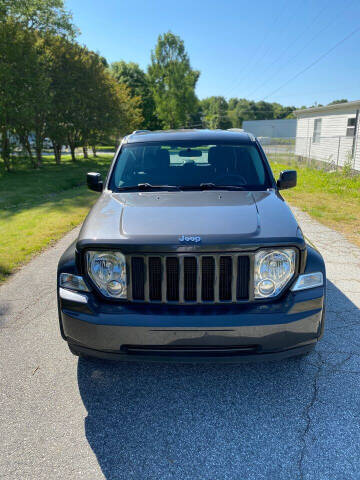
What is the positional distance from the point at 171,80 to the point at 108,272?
2302 inches

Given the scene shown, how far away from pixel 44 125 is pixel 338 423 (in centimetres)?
2312

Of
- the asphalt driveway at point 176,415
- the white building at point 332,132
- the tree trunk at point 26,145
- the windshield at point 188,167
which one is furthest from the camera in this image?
the tree trunk at point 26,145

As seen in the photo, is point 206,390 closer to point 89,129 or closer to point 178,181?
point 178,181

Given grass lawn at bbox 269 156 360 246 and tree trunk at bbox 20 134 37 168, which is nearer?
grass lawn at bbox 269 156 360 246

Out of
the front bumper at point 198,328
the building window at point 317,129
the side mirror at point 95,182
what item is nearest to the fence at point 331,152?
the building window at point 317,129

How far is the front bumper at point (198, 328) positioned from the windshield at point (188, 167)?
147 cm

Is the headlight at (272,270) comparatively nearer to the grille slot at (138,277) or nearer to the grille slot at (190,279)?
the grille slot at (190,279)

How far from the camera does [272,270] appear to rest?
8.50ft

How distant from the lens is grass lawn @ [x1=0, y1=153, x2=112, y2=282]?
6.64 meters

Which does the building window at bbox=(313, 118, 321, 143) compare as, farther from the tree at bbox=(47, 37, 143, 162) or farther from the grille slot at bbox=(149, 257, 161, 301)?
the grille slot at bbox=(149, 257, 161, 301)

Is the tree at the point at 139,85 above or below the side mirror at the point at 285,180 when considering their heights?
above

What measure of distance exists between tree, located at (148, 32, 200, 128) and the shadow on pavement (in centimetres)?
5683

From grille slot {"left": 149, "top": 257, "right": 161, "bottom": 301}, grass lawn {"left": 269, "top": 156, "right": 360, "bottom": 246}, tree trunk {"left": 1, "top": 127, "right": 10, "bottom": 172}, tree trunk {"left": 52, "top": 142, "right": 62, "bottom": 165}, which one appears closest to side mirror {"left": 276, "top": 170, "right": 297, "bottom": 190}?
grille slot {"left": 149, "top": 257, "right": 161, "bottom": 301}

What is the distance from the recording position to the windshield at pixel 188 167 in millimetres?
3781
